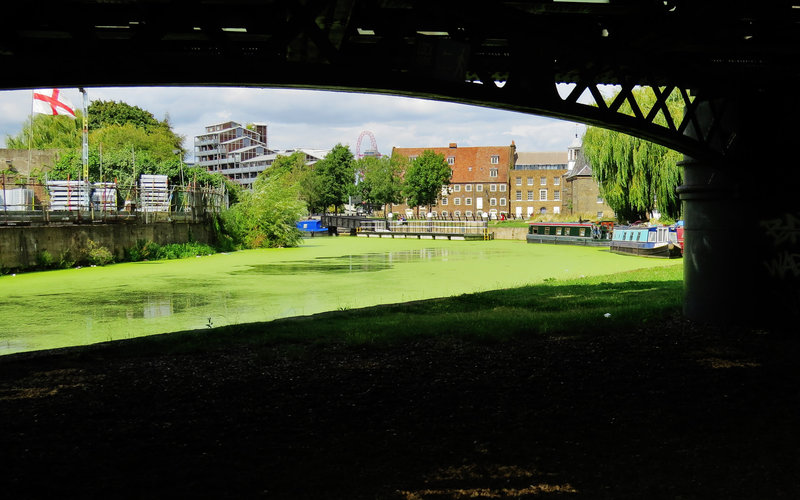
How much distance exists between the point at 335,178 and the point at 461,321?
69676 millimetres

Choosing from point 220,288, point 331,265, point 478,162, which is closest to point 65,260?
point 220,288

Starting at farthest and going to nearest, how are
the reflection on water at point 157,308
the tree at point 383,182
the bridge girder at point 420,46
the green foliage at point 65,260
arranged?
the tree at point 383,182 < the green foliage at point 65,260 < the reflection on water at point 157,308 < the bridge girder at point 420,46

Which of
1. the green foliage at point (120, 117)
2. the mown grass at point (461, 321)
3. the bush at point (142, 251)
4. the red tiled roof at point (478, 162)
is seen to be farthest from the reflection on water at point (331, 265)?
the red tiled roof at point (478, 162)

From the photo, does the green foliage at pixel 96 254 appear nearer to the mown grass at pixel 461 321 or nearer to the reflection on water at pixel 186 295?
the reflection on water at pixel 186 295

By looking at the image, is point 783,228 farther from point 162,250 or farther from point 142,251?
point 162,250

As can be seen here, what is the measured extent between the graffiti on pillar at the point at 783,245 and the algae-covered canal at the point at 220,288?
7981 mm

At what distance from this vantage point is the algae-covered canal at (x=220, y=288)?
40.0 feet

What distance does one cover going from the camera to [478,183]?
9681cm

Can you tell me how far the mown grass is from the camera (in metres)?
9.12

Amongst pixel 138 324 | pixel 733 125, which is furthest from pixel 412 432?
pixel 138 324

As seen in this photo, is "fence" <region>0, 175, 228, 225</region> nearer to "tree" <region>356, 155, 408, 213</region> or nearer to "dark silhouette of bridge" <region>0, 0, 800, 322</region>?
"dark silhouette of bridge" <region>0, 0, 800, 322</region>

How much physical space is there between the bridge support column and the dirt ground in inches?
45.0

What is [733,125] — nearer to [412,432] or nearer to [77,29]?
[412,432]

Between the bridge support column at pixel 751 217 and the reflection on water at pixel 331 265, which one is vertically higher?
the bridge support column at pixel 751 217
